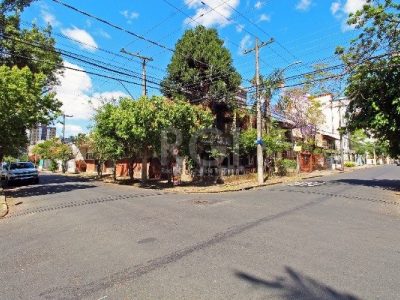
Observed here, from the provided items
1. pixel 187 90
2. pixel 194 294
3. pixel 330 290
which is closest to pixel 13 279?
pixel 194 294

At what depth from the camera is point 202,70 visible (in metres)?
26.0

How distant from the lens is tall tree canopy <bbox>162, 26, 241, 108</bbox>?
82.9 feet

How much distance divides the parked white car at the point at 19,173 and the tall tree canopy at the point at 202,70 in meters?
11.4

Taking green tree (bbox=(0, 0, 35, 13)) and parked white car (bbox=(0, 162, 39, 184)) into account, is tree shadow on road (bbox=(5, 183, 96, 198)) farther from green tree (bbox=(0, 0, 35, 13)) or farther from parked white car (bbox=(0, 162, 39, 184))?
green tree (bbox=(0, 0, 35, 13))

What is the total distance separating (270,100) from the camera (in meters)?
29.1

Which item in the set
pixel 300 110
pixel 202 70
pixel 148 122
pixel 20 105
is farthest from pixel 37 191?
pixel 300 110

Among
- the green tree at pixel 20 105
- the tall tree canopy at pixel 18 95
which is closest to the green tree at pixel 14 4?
the tall tree canopy at pixel 18 95

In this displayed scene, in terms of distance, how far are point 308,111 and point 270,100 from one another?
35.4ft

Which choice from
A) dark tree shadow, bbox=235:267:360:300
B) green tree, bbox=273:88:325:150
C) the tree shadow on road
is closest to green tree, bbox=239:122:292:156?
green tree, bbox=273:88:325:150

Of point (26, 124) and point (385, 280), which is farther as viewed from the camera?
point (26, 124)

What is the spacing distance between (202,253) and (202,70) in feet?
68.8

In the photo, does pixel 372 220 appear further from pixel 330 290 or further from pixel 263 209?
pixel 330 290

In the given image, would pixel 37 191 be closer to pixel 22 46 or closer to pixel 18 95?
pixel 18 95

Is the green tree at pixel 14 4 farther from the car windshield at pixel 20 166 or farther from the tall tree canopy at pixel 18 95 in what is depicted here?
the car windshield at pixel 20 166
